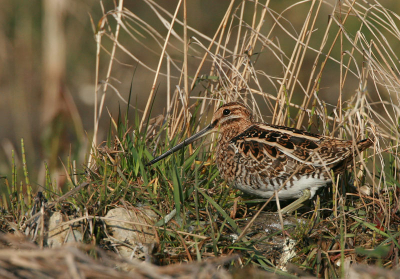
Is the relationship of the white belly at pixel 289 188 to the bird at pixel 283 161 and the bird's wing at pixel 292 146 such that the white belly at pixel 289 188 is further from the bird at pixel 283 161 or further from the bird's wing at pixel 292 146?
the bird's wing at pixel 292 146

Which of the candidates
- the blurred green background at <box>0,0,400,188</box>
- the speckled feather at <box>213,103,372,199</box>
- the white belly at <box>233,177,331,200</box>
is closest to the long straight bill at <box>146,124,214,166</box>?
the speckled feather at <box>213,103,372,199</box>

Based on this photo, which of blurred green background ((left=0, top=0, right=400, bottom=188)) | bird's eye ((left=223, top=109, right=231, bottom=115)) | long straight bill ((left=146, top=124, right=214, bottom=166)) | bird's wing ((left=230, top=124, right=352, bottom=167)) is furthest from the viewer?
blurred green background ((left=0, top=0, right=400, bottom=188))

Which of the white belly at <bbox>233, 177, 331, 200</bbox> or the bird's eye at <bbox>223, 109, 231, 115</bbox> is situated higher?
the bird's eye at <bbox>223, 109, 231, 115</bbox>

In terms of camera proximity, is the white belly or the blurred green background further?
the blurred green background

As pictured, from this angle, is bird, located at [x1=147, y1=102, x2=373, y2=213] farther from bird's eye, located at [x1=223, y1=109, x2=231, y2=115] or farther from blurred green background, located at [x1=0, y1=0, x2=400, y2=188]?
blurred green background, located at [x1=0, y1=0, x2=400, y2=188]

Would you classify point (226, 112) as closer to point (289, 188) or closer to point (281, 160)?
point (281, 160)

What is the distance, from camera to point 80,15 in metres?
7.38

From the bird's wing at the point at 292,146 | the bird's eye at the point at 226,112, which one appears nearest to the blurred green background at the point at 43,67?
the bird's eye at the point at 226,112

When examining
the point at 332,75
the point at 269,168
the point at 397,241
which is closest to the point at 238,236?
the point at 269,168

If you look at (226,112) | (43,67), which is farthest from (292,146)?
(43,67)

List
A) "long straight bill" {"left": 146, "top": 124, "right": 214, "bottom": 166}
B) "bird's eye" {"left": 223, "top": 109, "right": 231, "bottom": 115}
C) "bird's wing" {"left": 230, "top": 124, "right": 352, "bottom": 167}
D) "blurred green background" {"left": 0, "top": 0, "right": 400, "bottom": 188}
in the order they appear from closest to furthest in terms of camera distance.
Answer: "bird's wing" {"left": 230, "top": 124, "right": 352, "bottom": 167} < "long straight bill" {"left": 146, "top": 124, "right": 214, "bottom": 166} < "bird's eye" {"left": 223, "top": 109, "right": 231, "bottom": 115} < "blurred green background" {"left": 0, "top": 0, "right": 400, "bottom": 188}

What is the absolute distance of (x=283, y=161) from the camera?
3334 millimetres

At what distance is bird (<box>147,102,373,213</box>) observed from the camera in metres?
3.25

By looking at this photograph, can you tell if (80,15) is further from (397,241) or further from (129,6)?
(397,241)
